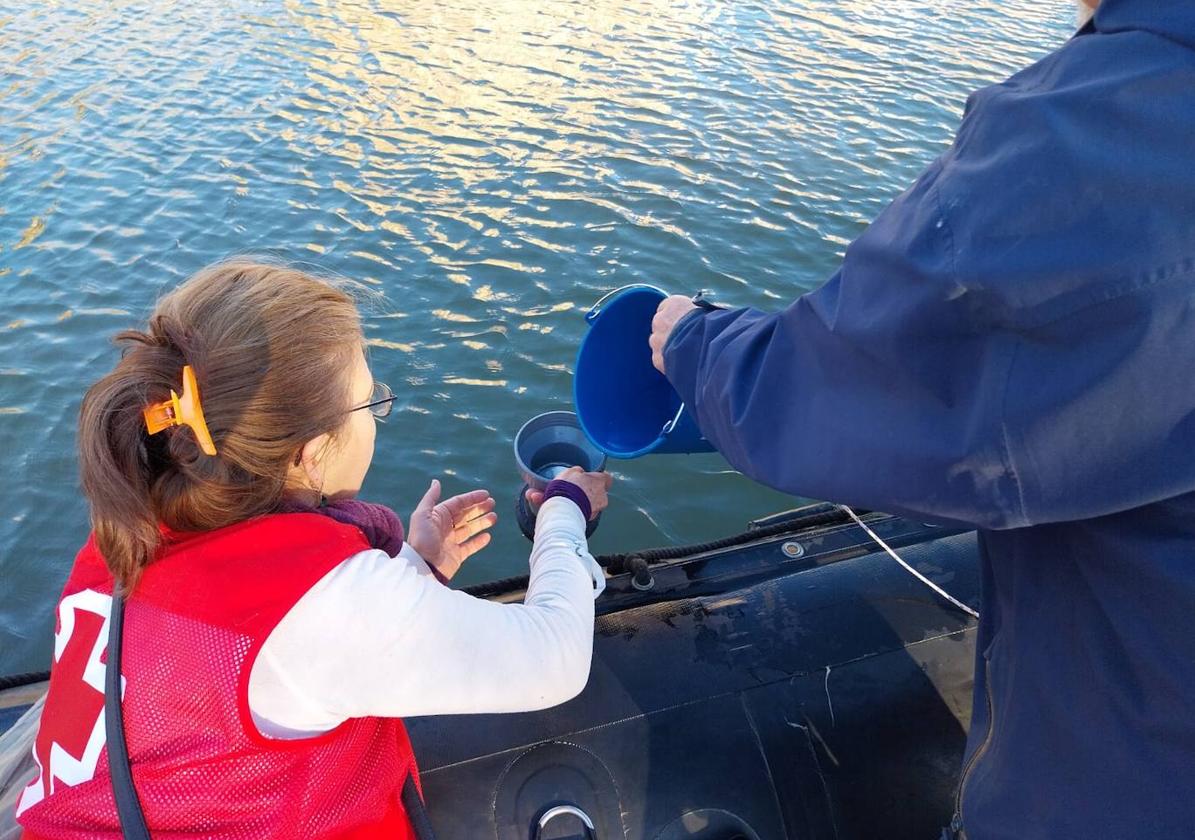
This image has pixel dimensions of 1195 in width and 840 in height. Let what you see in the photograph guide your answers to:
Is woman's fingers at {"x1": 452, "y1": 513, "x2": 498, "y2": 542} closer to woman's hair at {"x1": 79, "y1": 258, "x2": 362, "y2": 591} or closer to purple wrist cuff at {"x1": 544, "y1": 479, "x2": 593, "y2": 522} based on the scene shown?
purple wrist cuff at {"x1": 544, "y1": 479, "x2": 593, "y2": 522}

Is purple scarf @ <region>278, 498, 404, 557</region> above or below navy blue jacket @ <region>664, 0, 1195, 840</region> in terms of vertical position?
below

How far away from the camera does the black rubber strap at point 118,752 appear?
4.97 feet

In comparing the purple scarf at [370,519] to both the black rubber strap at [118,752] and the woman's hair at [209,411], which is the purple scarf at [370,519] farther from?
the black rubber strap at [118,752]

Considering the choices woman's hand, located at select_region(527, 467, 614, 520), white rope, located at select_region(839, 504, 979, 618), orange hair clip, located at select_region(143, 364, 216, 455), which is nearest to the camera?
orange hair clip, located at select_region(143, 364, 216, 455)

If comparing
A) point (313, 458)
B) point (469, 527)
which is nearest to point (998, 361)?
point (313, 458)

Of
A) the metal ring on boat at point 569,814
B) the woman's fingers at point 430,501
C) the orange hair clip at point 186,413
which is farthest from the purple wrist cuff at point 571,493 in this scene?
the orange hair clip at point 186,413

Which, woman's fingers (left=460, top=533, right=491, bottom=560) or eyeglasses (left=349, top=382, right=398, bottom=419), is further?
woman's fingers (left=460, top=533, right=491, bottom=560)

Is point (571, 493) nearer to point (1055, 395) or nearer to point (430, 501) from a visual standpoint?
point (430, 501)

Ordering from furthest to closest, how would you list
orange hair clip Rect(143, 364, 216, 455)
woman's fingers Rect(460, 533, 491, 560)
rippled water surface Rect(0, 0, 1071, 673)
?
rippled water surface Rect(0, 0, 1071, 673) → woman's fingers Rect(460, 533, 491, 560) → orange hair clip Rect(143, 364, 216, 455)

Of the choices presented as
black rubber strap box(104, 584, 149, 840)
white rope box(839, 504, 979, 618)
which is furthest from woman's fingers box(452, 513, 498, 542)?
white rope box(839, 504, 979, 618)

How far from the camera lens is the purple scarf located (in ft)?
6.46

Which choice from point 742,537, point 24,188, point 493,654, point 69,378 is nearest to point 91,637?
point 493,654

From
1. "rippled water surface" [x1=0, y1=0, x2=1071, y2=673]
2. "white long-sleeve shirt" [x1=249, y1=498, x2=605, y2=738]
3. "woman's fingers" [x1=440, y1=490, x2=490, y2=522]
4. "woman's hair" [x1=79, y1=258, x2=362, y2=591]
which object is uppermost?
"woman's hair" [x1=79, y1=258, x2=362, y2=591]

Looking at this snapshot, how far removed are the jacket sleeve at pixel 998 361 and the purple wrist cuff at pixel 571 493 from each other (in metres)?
0.95
